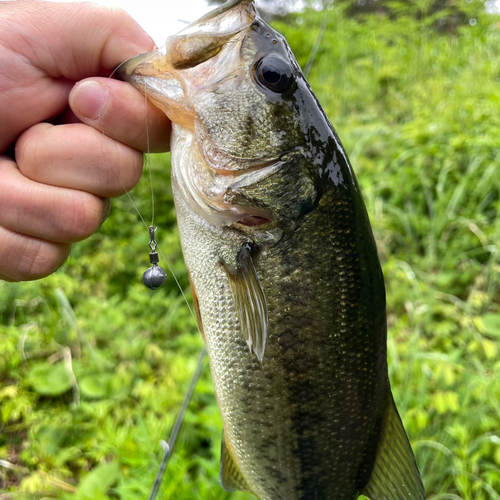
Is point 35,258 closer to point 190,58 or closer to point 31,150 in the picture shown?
point 31,150

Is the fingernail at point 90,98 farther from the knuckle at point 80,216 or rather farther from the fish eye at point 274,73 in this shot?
the fish eye at point 274,73

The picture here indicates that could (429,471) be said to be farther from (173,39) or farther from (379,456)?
(173,39)

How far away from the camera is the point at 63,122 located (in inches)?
42.3

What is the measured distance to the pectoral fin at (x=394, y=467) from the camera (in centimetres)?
103

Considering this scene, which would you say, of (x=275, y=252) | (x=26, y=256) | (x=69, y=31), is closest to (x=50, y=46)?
(x=69, y=31)

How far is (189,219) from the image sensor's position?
38.5 inches

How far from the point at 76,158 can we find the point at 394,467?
1.18 m

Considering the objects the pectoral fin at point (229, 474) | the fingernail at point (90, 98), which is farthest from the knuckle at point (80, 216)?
the pectoral fin at point (229, 474)

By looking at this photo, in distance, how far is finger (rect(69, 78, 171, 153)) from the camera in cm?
92

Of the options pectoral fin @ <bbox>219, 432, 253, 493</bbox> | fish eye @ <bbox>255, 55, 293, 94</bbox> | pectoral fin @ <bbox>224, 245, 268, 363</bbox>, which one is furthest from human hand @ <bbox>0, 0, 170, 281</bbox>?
pectoral fin @ <bbox>219, 432, 253, 493</bbox>

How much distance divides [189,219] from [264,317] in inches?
12.2

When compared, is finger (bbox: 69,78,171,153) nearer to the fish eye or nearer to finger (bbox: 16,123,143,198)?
finger (bbox: 16,123,143,198)

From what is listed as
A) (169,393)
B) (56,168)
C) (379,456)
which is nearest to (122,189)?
(56,168)

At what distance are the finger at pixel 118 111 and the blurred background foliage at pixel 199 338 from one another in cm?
128
